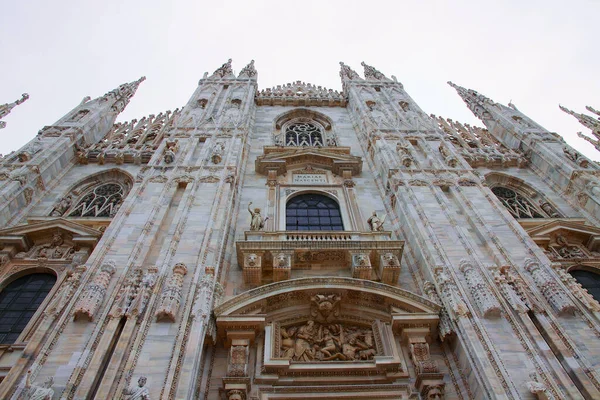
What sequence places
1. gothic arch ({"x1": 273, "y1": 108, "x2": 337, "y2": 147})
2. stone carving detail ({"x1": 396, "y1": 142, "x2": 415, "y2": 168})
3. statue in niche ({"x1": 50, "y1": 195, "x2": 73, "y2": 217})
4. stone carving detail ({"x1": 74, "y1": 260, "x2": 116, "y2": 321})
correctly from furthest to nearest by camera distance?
1. gothic arch ({"x1": 273, "y1": 108, "x2": 337, "y2": 147})
2. stone carving detail ({"x1": 396, "y1": 142, "x2": 415, "y2": 168})
3. statue in niche ({"x1": 50, "y1": 195, "x2": 73, "y2": 217})
4. stone carving detail ({"x1": 74, "y1": 260, "x2": 116, "y2": 321})

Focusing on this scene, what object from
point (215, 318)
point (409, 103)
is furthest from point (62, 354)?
point (409, 103)

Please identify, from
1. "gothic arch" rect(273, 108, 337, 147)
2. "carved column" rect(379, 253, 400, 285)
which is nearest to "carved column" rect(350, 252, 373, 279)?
"carved column" rect(379, 253, 400, 285)

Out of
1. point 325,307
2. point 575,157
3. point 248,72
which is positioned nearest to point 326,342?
point 325,307

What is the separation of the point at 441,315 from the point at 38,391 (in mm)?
7661

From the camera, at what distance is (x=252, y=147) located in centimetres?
1931

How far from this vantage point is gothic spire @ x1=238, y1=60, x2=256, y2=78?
25678 millimetres

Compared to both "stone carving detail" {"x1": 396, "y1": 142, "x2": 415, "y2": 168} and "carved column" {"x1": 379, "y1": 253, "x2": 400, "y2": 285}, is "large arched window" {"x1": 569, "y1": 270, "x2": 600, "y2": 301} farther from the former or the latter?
"stone carving detail" {"x1": 396, "y1": 142, "x2": 415, "y2": 168}

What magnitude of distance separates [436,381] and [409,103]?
15.8 meters

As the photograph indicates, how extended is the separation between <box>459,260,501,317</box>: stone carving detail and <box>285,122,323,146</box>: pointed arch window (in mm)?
11270

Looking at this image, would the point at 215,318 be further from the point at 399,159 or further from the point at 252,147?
the point at 252,147

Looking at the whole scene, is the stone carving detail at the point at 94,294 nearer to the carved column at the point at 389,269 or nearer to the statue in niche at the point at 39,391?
the statue in niche at the point at 39,391

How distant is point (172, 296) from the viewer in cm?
925

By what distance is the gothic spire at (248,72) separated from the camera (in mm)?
25678

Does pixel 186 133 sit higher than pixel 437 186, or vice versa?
pixel 186 133
